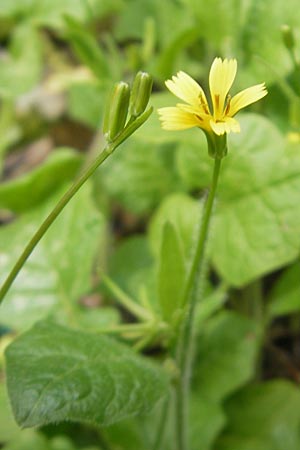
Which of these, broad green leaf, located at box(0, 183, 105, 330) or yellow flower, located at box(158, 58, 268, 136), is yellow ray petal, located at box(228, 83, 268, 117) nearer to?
yellow flower, located at box(158, 58, 268, 136)

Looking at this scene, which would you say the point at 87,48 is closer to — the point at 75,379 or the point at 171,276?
the point at 171,276

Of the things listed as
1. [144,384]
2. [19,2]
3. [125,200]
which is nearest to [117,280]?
[125,200]

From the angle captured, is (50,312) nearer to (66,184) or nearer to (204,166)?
(66,184)

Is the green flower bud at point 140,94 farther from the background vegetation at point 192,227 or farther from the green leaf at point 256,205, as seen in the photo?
the green leaf at point 256,205

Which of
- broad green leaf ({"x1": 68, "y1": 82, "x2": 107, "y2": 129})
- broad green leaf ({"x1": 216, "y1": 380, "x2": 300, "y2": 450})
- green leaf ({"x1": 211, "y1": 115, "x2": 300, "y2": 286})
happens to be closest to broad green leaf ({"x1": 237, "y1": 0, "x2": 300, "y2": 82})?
green leaf ({"x1": 211, "y1": 115, "x2": 300, "y2": 286})

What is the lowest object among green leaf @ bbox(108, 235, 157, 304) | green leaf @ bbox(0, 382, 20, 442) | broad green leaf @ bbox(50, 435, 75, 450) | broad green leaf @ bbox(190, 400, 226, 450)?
broad green leaf @ bbox(190, 400, 226, 450)

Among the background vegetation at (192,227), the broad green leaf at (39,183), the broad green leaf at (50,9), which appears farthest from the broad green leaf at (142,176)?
the broad green leaf at (50,9)

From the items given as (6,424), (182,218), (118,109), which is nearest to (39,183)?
(182,218)
